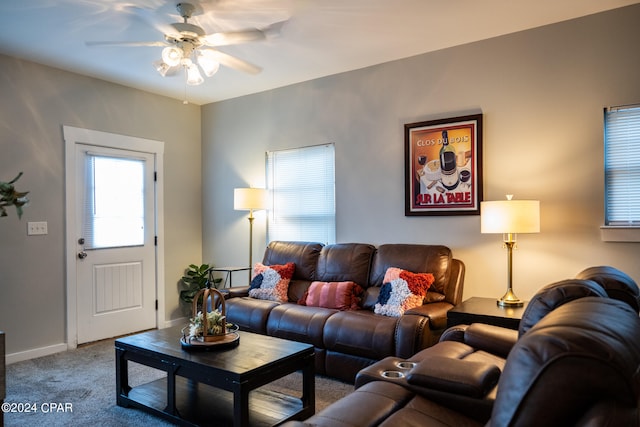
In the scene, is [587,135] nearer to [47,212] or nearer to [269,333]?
[269,333]

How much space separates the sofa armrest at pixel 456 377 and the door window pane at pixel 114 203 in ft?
12.5

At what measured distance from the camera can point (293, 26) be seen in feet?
10.8

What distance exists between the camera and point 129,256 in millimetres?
4793

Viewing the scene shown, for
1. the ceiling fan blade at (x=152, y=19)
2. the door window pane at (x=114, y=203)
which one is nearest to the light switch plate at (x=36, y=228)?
the door window pane at (x=114, y=203)

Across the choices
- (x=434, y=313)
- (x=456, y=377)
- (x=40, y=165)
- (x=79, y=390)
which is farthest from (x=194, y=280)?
(x=456, y=377)

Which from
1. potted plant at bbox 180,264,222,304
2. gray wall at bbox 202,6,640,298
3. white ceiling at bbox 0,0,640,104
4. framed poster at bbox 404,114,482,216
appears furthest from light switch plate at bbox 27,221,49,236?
framed poster at bbox 404,114,482,216

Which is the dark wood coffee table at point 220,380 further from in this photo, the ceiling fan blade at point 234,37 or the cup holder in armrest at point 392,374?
the ceiling fan blade at point 234,37

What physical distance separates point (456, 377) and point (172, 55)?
8.29 feet

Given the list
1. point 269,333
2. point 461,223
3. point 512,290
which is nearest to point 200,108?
point 269,333

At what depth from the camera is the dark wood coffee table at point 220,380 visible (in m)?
2.34

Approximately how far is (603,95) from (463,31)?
1121mm

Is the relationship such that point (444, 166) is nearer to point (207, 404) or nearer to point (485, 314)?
point (485, 314)

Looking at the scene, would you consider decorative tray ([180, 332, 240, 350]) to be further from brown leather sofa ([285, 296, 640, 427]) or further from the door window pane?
the door window pane

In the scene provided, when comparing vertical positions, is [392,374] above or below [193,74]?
below
